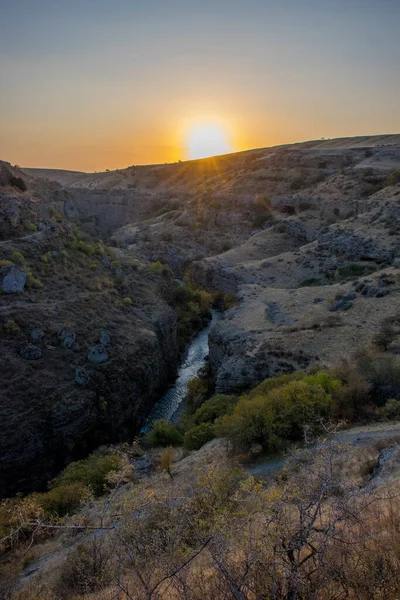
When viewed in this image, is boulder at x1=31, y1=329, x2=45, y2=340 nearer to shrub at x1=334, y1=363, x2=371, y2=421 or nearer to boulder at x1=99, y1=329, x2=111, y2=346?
boulder at x1=99, y1=329, x2=111, y2=346

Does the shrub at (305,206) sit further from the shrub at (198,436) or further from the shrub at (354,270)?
the shrub at (198,436)

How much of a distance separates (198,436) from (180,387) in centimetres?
1193

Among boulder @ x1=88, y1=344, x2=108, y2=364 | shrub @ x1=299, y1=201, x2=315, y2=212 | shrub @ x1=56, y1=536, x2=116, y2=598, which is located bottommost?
shrub @ x1=56, y1=536, x2=116, y2=598

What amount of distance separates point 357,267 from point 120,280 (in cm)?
1945

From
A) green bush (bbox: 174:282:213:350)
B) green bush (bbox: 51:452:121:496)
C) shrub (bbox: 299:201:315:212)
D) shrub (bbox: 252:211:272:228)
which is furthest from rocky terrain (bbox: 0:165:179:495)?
shrub (bbox: 252:211:272:228)

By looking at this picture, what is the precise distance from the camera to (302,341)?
2228 cm

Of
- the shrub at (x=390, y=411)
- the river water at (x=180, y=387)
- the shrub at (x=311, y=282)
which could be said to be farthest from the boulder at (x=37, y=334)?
the shrub at (x=311, y=282)

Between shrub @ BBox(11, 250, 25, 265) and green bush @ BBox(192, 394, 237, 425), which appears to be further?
shrub @ BBox(11, 250, 25, 265)

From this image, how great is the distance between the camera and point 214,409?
1875 centimetres

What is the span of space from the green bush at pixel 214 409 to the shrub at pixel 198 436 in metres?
1.04

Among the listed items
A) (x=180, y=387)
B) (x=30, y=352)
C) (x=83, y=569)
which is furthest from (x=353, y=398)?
(x=180, y=387)

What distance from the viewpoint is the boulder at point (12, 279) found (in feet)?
78.2

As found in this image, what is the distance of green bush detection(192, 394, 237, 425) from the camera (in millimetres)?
18500

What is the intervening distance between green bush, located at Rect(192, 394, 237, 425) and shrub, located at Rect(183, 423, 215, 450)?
1035mm
